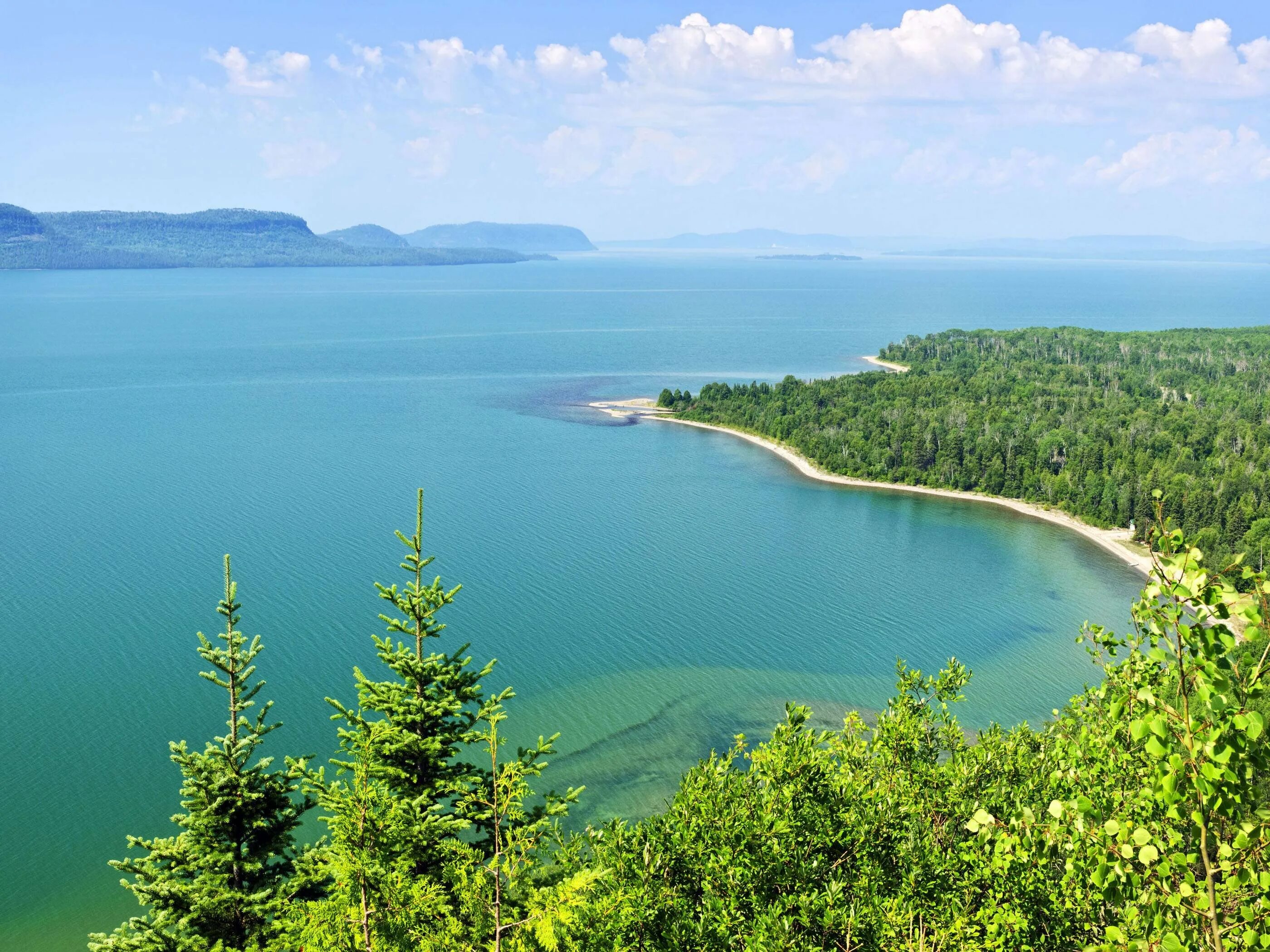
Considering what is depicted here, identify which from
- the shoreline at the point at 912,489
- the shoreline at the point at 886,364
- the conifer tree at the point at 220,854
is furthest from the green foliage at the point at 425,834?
the shoreline at the point at 886,364

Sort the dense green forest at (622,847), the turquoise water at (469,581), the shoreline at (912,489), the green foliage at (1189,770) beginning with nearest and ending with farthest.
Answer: the green foliage at (1189,770)
the dense green forest at (622,847)
the turquoise water at (469,581)
the shoreline at (912,489)

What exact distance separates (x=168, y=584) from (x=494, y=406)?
141 feet

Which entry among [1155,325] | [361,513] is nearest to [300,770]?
[361,513]

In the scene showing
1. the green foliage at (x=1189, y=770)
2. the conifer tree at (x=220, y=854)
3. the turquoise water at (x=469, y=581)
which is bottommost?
the turquoise water at (x=469, y=581)

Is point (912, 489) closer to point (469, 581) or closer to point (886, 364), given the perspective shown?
point (469, 581)

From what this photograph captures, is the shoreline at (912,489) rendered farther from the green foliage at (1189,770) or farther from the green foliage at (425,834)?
the green foliage at (1189,770)

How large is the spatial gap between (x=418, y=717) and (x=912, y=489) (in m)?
50.9

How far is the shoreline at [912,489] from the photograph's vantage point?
4656cm

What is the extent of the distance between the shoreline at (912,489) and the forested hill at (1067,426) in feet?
2.47

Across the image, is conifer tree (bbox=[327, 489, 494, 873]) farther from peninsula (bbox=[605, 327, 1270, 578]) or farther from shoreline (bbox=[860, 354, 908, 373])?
shoreline (bbox=[860, 354, 908, 373])

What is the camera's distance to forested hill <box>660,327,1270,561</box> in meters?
50.7

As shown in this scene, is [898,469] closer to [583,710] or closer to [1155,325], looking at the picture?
[583,710]

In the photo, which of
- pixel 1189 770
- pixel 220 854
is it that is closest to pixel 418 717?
pixel 220 854

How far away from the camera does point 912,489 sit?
58.0 m
